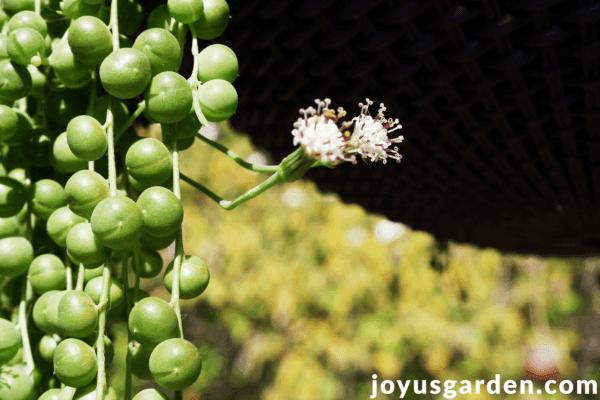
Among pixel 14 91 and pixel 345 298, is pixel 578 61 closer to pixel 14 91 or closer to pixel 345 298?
pixel 14 91

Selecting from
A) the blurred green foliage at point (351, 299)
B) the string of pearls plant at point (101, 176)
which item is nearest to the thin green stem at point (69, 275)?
the string of pearls plant at point (101, 176)

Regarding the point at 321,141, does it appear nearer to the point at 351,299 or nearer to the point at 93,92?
the point at 93,92

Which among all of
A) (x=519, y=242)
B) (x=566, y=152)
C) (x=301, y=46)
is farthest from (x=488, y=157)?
(x=519, y=242)

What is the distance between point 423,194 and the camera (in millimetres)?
510

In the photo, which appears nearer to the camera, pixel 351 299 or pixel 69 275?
pixel 69 275

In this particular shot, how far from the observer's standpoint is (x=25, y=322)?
0.26 meters

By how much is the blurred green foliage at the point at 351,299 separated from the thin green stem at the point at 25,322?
185 centimetres

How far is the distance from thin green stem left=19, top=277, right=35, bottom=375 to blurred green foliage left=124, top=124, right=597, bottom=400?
185cm

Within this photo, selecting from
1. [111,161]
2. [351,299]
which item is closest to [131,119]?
[111,161]

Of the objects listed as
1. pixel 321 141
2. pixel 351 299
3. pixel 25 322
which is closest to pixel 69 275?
pixel 25 322

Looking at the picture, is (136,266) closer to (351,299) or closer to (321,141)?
(321,141)

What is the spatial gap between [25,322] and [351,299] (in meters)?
2.17

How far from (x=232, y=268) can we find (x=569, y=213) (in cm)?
210

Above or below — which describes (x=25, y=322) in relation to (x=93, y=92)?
below
